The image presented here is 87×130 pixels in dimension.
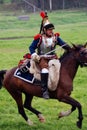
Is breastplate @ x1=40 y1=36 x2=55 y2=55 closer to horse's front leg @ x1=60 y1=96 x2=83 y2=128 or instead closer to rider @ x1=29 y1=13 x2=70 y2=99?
rider @ x1=29 y1=13 x2=70 y2=99

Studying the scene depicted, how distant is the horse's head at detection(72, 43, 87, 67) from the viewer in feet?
26.2

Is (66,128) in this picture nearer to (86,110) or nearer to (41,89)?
(41,89)

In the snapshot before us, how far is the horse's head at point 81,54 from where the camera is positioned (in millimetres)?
8000

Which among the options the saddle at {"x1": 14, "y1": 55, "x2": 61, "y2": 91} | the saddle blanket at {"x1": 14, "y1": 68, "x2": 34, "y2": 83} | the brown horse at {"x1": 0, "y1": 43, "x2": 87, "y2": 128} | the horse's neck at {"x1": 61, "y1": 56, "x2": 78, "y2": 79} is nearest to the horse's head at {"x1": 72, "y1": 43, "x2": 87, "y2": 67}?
the brown horse at {"x1": 0, "y1": 43, "x2": 87, "y2": 128}

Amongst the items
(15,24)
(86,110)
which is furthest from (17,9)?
(86,110)

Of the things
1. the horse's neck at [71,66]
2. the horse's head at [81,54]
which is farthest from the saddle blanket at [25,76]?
the horse's head at [81,54]

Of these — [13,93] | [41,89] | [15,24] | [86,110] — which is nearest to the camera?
[41,89]

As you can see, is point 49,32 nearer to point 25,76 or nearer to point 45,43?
point 45,43

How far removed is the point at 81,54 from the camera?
8023 millimetres

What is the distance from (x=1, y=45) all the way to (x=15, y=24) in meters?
19.7

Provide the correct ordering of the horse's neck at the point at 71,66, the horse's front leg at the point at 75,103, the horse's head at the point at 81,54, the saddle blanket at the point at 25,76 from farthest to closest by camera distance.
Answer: the saddle blanket at the point at 25,76 → the horse's neck at the point at 71,66 → the horse's head at the point at 81,54 → the horse's front leg at the point at 75,103

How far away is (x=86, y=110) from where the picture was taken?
981 centimetres

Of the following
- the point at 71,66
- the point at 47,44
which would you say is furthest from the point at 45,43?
the point at 71,66

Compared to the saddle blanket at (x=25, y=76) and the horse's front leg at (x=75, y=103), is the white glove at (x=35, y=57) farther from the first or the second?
the horse's front leg at (x=75, y=103)
